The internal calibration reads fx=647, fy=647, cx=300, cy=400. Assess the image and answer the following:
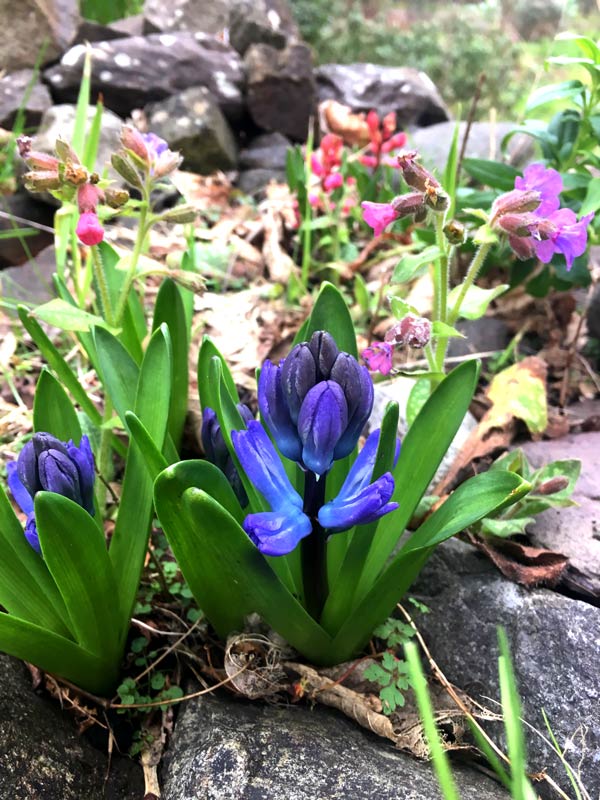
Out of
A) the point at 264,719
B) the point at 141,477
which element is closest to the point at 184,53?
the point at 141,477

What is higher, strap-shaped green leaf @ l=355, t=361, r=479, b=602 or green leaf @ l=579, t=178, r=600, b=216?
green leaf @ l=579, t=178, r=600, b=216

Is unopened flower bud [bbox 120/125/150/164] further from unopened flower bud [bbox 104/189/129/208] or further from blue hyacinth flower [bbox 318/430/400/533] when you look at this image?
blue hyacinth flower [bbox 318/430/400/533]

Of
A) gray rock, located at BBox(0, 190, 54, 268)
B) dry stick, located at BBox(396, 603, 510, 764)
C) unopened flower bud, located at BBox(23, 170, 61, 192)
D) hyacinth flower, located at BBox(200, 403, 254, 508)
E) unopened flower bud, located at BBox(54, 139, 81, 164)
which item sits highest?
unopened flower bud, located at BBox(54, 139, 81, 164)

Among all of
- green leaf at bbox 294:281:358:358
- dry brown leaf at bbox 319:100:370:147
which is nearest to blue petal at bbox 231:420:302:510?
green leaf at bbox 294:281:358:358

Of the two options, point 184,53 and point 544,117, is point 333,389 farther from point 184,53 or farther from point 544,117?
point 544,117

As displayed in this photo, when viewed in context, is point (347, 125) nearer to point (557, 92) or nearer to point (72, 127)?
point (72, 127)

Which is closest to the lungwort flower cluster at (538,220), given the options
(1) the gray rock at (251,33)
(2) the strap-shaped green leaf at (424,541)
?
(2) the strap-shaped green leaf at (424,541)
